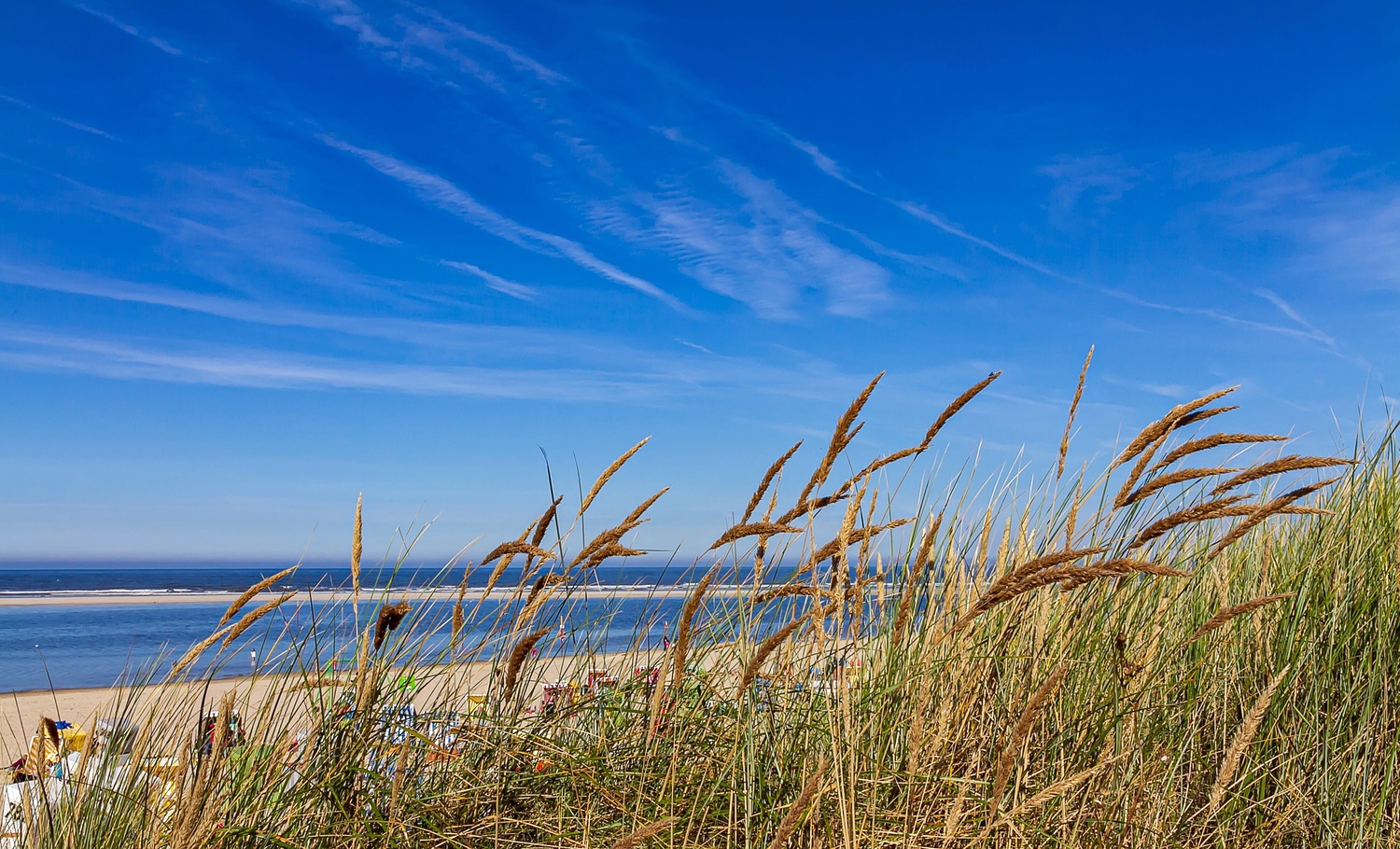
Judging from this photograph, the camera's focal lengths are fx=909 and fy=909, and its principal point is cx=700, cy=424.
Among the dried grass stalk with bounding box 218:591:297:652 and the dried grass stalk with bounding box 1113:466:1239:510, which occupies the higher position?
the dried grass stalk with bounding box 1113:466:1239:510

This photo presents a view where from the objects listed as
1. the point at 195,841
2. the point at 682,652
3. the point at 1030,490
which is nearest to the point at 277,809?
the point at 195,841

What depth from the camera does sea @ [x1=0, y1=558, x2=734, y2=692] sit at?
6.84 feet

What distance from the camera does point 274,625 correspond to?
716 centimetres

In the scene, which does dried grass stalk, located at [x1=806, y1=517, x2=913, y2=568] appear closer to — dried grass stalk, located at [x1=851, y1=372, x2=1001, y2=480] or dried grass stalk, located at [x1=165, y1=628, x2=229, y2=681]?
dried grass stalk, located at [x1=851, y1=372, x2=1001, y2=480]

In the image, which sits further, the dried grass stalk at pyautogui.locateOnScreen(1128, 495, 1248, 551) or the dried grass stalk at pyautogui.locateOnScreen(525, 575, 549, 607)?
the dried grass stalk at pyautogui.locateOnScreen(525, 575, 549, 607)

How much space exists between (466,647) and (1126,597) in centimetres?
164

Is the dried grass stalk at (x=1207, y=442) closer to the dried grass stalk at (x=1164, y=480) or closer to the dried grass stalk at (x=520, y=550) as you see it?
the dried grass stalk at (x=1164, y=480)

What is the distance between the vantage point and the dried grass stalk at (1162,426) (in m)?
1.94

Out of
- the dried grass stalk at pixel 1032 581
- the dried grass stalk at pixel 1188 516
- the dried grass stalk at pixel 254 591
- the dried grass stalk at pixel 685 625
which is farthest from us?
the dried grass stalk at pixel 254 591

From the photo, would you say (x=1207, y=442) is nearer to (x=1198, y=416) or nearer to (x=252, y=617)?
(x=1198, y=416)

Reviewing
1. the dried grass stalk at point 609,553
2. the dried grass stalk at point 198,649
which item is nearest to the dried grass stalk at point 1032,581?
the dried grass stalk at point 609,553

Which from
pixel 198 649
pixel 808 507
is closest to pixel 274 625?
pixel 198 649

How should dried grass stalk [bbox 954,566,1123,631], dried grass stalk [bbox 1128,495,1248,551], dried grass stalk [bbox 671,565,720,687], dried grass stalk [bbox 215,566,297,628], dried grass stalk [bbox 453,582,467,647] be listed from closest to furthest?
dried grass stalk [bbox 954,566,1123,631]
dried grass stalk [bbox 671,565,720,687]
dried grass stalk [bbox 1128,495,1248,551]
dried grass stalk [bbox 215,566,297,628]
dried grass stalk [bbox 453,582,467,647]

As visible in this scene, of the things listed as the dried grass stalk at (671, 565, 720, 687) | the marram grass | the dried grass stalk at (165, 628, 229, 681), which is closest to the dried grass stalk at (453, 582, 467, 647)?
the marram grass
